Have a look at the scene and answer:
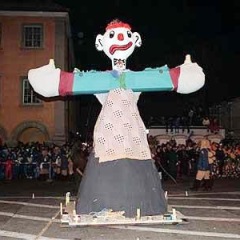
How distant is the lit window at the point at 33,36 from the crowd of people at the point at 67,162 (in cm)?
949

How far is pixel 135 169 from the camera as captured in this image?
10.0 meters

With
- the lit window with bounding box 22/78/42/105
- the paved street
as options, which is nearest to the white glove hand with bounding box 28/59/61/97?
the paved street

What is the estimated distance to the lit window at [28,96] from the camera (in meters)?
30.2

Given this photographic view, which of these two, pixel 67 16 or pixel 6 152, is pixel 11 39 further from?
pixel 6 152

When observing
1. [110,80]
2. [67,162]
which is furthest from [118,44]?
[67,162]

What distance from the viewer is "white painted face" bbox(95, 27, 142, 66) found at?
10.5 metres

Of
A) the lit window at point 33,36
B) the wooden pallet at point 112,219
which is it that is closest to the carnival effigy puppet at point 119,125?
the wooden pallet at point 112,219

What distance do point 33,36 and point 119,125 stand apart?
21.6 m

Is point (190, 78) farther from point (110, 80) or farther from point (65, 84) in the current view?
point (65, 84)

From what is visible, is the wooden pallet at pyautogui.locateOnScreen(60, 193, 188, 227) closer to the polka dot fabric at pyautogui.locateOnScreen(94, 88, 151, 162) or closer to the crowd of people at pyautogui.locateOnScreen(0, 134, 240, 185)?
the polka dot fabric at pyautogui.locateOnScreen(94, 88, 151, 162)

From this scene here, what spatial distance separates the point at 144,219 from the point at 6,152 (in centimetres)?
1333

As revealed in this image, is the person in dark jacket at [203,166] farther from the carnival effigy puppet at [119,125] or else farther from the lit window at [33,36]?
the lit window at [33,36]

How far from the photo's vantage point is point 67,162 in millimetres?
21328

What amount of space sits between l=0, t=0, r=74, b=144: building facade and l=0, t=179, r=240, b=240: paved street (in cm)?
1282
